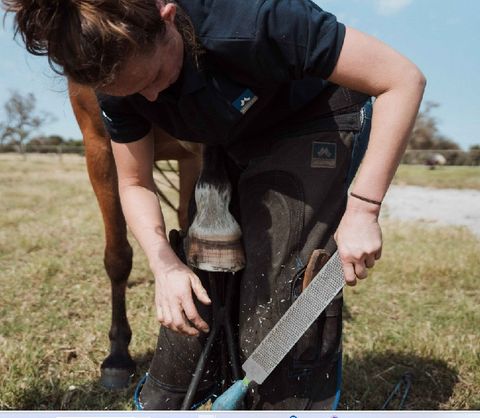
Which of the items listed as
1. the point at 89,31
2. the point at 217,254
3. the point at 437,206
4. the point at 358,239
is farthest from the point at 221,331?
the point at 437,206

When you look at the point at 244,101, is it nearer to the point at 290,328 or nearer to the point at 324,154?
the point at 324,154

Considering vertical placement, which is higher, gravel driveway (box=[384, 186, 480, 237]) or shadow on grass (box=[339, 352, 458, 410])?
shadow on grass (box=[339, 352, 458, 410])

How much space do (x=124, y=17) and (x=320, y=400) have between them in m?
1.24

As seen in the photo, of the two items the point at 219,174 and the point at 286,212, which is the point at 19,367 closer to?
the point at 219,174

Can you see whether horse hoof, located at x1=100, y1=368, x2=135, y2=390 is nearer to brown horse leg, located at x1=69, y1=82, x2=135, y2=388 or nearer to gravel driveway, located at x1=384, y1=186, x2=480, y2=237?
brown horse leg, located at x1=69, y1=82, x2=135, y2=388

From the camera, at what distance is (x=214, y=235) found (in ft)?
5.84

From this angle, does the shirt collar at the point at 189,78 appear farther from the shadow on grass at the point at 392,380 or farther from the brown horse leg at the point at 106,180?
the shadow on grass at the point at 392,380

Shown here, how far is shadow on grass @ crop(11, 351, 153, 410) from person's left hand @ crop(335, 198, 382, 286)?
4.42 feet

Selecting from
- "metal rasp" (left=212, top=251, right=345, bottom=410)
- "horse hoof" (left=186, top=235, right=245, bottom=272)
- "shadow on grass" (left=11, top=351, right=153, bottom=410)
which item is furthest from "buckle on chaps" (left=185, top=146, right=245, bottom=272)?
"shadow on grass" (left=11, top=351, right=153, bottom=410)

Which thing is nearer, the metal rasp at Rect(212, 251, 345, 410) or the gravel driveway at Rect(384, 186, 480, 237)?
the metal rasp at Rect(212, 251, 345, 410)

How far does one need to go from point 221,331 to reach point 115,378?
0.89 meters

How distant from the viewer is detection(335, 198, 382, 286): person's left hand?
4.58 ft

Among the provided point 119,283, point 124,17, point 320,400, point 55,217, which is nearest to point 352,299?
point 119,283

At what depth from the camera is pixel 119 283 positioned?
117 inches
